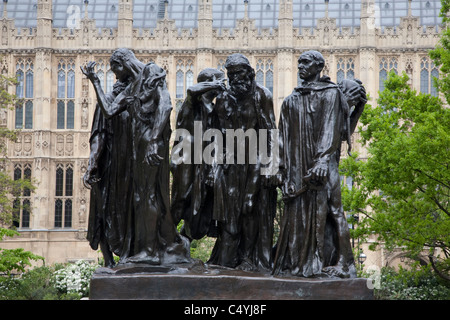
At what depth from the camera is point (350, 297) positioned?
7242 mm

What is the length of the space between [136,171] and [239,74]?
155 cm

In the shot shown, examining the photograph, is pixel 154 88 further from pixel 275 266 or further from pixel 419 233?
pixel 419 233

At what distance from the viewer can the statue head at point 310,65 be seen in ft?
26.3

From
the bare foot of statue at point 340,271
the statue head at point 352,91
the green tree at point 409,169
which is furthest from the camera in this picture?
the green tree at point 409,169

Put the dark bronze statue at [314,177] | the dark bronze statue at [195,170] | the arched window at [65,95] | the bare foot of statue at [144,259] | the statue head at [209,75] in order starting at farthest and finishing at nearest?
the arched window at [65,95], the statue head at [209,75], the dark bronze statue at [195,170], the bare foot of statue at [144,259], the dark bronze statue at [314,177]

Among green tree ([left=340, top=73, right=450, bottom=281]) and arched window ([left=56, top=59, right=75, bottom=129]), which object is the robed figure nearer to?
green tree ([left=340, top=73, right=450, bottom=281])

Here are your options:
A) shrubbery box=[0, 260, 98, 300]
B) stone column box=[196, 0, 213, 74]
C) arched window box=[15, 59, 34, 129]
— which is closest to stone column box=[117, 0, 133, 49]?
stone column box=[196, 0, 213, 74]

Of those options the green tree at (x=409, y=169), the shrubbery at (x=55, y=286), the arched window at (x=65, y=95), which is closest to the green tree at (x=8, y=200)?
the shrubbery at (x=55, y=286)

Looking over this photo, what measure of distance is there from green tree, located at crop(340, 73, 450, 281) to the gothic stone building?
1809 cm

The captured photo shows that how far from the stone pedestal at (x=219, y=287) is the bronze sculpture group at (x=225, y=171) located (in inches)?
10.5

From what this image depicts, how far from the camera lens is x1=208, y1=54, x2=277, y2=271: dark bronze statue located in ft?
27.2

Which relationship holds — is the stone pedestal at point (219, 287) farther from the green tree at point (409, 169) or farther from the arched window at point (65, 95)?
the arched window at point (65, 95)

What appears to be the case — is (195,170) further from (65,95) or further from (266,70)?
(65,95)

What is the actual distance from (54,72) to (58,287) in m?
22.8
